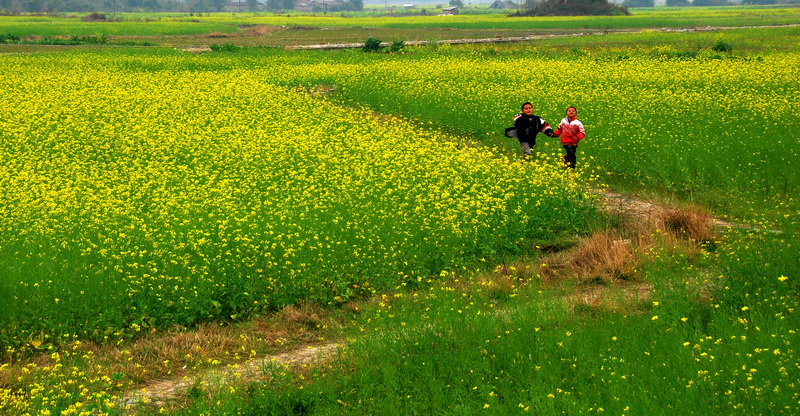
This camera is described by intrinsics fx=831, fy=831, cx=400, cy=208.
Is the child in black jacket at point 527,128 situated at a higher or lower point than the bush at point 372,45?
lower

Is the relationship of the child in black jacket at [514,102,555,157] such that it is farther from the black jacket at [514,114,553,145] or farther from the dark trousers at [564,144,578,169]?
the dark trousers at [564,144,578,169]

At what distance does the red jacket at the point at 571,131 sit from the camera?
14.8 meters

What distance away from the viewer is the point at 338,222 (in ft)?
37.6

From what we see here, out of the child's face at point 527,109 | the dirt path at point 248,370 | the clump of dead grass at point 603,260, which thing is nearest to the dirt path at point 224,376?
the dirt path at point 248,370

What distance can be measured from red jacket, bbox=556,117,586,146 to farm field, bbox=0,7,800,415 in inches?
25.5

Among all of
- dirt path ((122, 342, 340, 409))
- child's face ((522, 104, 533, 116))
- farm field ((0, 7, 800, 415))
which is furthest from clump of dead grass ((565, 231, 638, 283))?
child's face ((522, 104, 533, 116))

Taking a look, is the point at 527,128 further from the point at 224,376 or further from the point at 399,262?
the point at 224,376

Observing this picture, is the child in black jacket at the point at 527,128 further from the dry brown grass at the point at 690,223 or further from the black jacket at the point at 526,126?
the dry brown grass at the point at 690,223

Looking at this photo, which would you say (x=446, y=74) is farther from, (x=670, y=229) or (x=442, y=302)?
(x=442, y=302)

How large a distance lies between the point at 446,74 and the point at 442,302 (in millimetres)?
21664

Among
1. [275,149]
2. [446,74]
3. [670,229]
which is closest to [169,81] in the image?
[446,74]

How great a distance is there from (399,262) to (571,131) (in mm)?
5617

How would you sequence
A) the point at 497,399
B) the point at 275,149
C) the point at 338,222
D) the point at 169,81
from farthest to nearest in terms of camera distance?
the point at 169,81
the point at 275,149
the point at 338,222
the point at 497,399

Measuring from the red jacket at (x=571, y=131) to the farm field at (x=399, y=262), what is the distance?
2.12 feet
